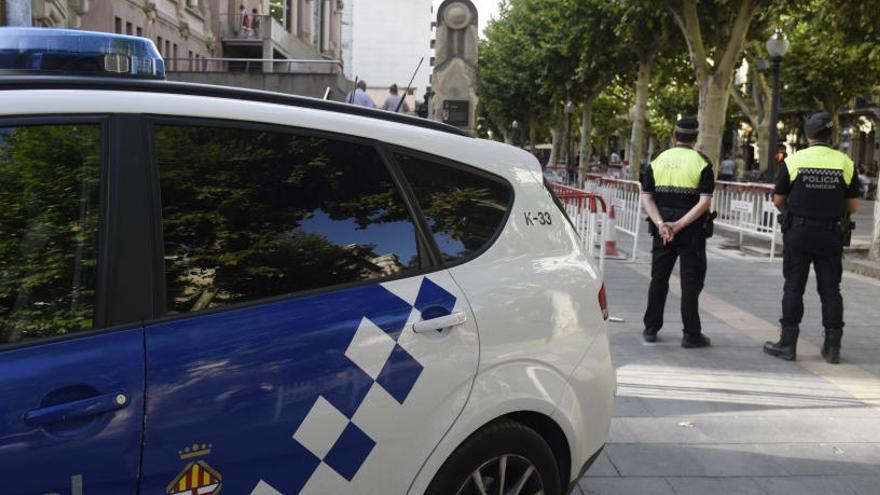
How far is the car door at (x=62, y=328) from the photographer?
6.18 ft

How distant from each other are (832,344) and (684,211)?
4.86 ft

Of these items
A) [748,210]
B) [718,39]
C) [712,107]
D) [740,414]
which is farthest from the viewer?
[718,39]

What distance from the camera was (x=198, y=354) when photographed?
7.00ft

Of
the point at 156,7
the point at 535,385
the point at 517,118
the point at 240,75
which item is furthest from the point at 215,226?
Result: the point at 517,118

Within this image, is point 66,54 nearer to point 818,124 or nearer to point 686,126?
point 686,126

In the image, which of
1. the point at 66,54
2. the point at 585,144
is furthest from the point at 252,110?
the point at 585,144

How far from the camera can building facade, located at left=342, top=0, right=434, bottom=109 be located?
96312mm

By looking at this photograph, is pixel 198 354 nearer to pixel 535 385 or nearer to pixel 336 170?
pixel 336 170

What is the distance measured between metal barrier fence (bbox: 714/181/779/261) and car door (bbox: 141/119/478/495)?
11.4 m

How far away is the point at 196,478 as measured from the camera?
208 centimetres

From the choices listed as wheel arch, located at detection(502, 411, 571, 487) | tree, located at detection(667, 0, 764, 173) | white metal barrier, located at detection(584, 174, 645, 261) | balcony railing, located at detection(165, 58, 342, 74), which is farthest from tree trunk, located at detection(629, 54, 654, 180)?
wheel arch, located at detection(502, 411, 571, 487)

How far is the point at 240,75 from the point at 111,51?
2407 cm

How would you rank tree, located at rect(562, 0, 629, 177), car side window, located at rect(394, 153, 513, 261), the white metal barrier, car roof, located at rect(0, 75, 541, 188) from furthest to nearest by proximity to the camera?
tree, located at rect(562, 0, 629, 177) < the white metal barrier < car side window, located at rect(394, 153, 513, 261) < car roof, located at rect(0, 75, 541, 188)

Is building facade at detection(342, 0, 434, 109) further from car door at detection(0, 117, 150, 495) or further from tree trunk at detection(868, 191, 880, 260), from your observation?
car door at detection(0, 117, 150, 495)
